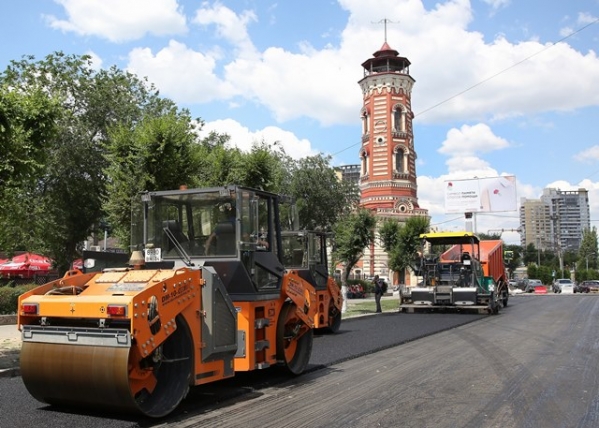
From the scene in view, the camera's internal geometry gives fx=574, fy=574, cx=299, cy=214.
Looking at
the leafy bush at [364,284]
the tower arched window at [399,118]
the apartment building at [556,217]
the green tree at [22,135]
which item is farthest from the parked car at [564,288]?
the green tree at [22,135]

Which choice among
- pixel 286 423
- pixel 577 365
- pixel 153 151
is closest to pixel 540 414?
pixel 286 423

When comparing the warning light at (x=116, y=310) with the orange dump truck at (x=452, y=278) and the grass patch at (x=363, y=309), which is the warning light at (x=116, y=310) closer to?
the grass patch at (x=363, y=309)

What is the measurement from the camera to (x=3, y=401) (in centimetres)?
691

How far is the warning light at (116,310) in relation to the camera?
211 inches

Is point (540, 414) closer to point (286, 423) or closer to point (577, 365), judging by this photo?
point (286, 423)

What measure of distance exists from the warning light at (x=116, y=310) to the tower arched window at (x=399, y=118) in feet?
175

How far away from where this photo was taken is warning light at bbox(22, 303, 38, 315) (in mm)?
5984

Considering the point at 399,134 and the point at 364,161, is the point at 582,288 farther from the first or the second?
the point at 364,161

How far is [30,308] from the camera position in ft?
19.7

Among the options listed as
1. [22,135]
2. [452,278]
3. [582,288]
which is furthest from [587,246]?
[22,135]

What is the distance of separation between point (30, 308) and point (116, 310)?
4.11 ft

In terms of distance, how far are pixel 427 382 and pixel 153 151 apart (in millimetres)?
9402

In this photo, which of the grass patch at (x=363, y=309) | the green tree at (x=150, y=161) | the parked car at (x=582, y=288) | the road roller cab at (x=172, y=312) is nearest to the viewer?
the road roller cab at (x=172, y=312)

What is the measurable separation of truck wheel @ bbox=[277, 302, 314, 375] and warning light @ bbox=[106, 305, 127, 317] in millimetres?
2913
